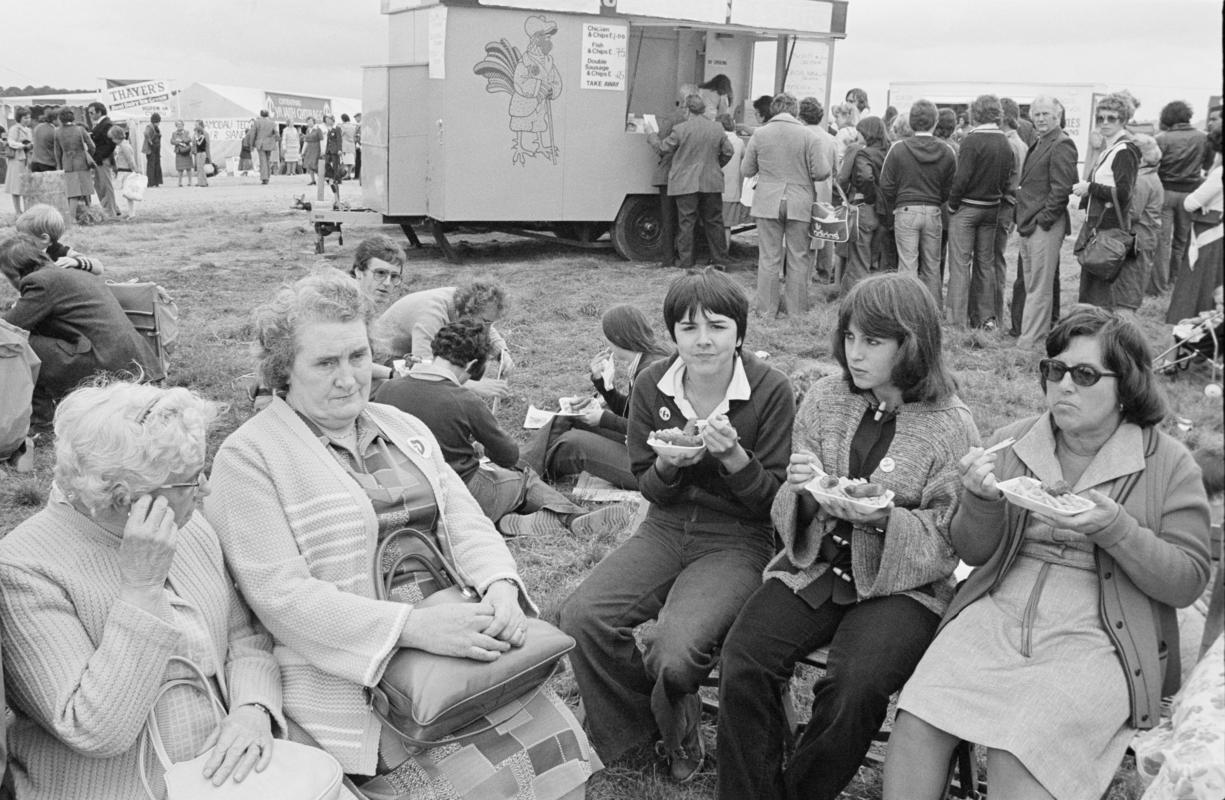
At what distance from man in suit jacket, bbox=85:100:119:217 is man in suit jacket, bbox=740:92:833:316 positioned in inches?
475

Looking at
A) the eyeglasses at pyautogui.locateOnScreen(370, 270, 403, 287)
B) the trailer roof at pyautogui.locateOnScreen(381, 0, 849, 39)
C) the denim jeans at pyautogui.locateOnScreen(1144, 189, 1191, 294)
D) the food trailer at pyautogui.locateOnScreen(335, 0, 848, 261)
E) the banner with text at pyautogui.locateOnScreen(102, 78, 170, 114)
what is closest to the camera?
the eyeglasses at pyautogui.locateOnScreen(370, 270, 403, 287)

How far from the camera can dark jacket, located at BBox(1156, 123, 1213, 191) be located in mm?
9570

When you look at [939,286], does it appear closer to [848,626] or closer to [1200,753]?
[848,626]

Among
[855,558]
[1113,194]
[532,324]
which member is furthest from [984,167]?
[855,558]

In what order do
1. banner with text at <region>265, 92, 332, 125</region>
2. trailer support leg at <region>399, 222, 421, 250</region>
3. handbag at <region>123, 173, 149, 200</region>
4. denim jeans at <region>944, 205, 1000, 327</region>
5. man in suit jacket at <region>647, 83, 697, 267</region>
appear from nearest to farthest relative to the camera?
denim jeans at <region>944, 205, 1000, 327</region> < man in suit jacket at <region>647, 83, 697, 267</region> < trailer support leg at <region>399, 222, 421, 250</region> < handbag at <region>123, 173, 149, 200</region> < banner with text at <region>265, 92, 332, 125</region>

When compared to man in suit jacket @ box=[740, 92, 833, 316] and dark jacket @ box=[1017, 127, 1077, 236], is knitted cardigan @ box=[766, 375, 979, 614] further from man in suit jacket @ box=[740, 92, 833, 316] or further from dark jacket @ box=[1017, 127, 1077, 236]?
man in suit jacket @ box=[740, 92, 833, 316]

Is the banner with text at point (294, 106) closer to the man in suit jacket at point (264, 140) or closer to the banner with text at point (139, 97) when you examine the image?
the banner with text at point (139, 97)

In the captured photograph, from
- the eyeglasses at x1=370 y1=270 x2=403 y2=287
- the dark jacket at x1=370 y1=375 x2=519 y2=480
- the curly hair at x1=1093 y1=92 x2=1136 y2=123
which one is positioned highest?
the curly hair at x1=1093 y1=92 x2=1136 y2=123

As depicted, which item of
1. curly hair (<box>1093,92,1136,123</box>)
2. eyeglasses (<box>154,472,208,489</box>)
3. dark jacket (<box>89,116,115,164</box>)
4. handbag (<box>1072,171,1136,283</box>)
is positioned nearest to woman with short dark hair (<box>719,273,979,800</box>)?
eyeglasses (<box>154,472,208,489</box>)

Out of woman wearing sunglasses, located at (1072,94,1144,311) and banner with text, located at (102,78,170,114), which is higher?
banner with text, located at (102,78,170,114)

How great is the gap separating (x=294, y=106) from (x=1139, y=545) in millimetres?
41512

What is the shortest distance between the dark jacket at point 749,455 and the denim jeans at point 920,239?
604cm

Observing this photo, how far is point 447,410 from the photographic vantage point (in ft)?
15.3

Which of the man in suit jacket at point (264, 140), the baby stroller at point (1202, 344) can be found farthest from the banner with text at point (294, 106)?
the baby stroller at point (1202, 344)
